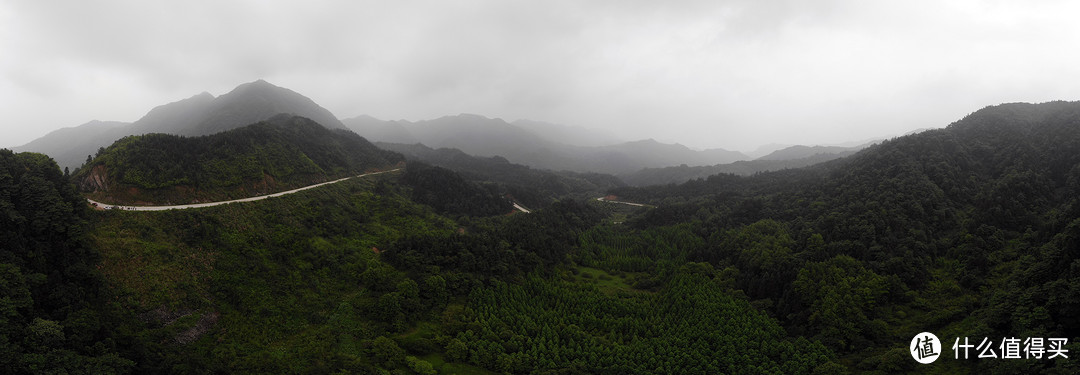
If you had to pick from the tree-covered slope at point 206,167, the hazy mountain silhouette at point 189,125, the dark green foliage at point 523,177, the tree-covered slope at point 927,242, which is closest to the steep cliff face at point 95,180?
the tree-covered slope at point 206,167

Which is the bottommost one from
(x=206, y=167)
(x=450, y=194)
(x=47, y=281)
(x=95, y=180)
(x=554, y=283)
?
(x=554, y=283)

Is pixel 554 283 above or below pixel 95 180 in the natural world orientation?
below

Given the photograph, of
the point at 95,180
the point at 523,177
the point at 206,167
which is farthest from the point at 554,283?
the point at 523,177

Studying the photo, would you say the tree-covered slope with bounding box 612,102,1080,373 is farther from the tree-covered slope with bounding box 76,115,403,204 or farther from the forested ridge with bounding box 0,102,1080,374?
the tree-covered slope with bounding box 76,115,403,204

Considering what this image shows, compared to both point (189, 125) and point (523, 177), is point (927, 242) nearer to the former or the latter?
point (523, 177)

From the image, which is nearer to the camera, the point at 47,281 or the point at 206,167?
the point at 47,281

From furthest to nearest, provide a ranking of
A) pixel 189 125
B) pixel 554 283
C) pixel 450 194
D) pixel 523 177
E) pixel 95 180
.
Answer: pixel 189 125
pixel 523 177
pixel 450 194
pixel 554 283
pixel 95 180

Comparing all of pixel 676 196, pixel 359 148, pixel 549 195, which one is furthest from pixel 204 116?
pixel 676 196
